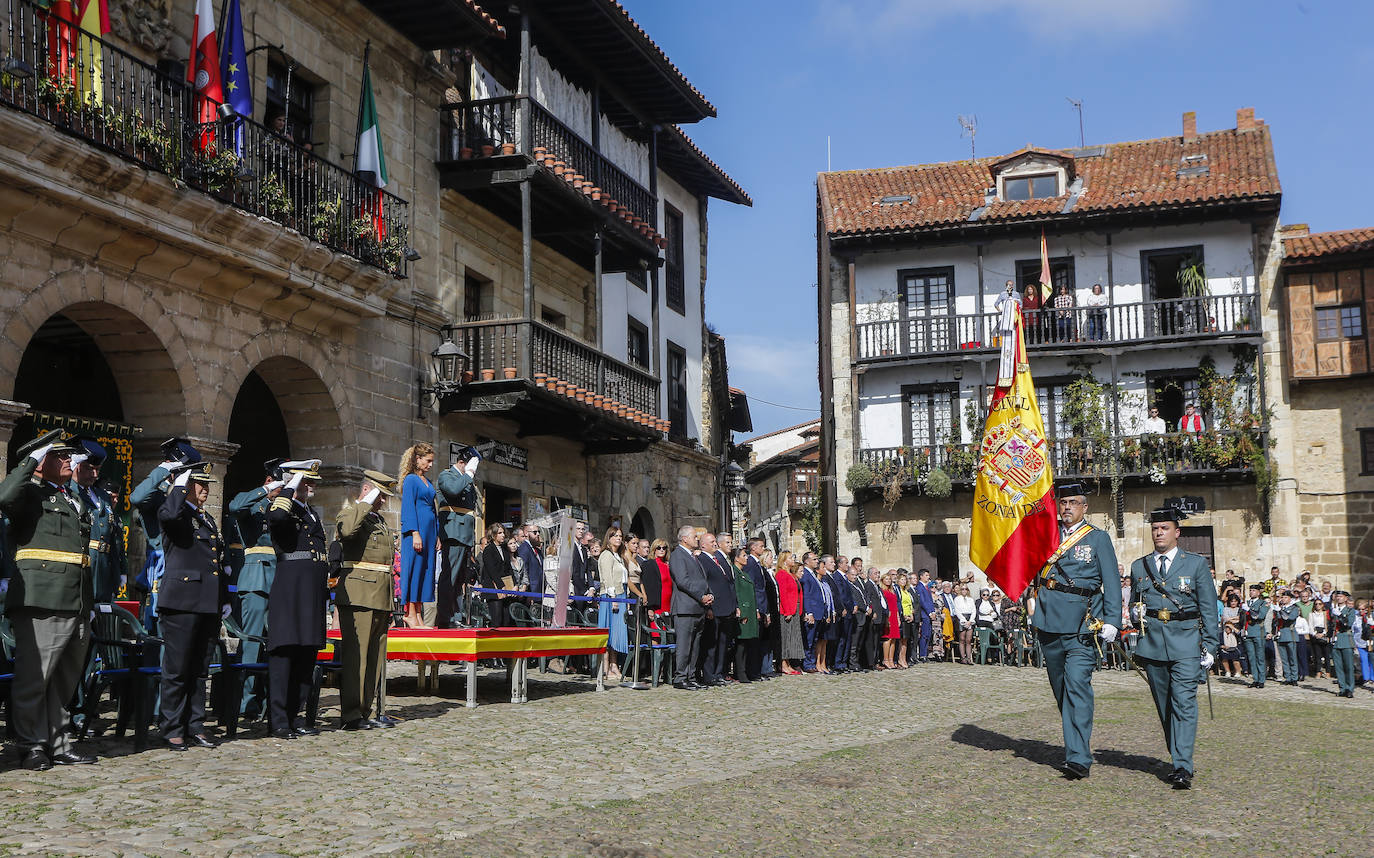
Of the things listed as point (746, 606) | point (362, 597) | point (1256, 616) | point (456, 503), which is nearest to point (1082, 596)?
point (362, 597)

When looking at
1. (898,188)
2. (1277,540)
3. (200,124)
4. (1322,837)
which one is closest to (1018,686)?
(1322,837)

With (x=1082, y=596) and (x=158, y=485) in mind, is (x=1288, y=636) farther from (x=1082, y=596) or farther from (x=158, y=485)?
(x=158, y=485)

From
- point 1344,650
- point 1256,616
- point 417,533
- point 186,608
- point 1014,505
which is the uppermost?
point 1014,505

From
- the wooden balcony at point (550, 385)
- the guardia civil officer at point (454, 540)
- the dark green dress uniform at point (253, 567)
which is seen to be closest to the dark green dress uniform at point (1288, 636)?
the wooden balcony at point (550, 385)

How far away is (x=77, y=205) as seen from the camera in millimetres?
11984

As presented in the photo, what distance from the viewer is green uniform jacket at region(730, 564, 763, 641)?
52.0 ft

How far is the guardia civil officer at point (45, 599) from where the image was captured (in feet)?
23.7

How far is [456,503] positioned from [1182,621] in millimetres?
5956

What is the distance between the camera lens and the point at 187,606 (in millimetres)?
8125

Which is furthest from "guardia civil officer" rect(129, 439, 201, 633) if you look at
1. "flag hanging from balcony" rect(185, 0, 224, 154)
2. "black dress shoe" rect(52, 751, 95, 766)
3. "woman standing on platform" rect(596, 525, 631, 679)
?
"flag hanging from balcony" rect(185, 0, 224, 154)

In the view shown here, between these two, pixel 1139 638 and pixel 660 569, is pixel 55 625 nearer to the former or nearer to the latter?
pixel 1139 638

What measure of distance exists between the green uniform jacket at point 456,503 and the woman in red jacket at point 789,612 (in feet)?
20.9

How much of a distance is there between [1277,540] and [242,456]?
23187 millimetres

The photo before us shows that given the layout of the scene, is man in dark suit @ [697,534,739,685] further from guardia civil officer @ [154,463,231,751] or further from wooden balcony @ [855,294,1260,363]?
wooden balcony @ [855,294,1260,363]
